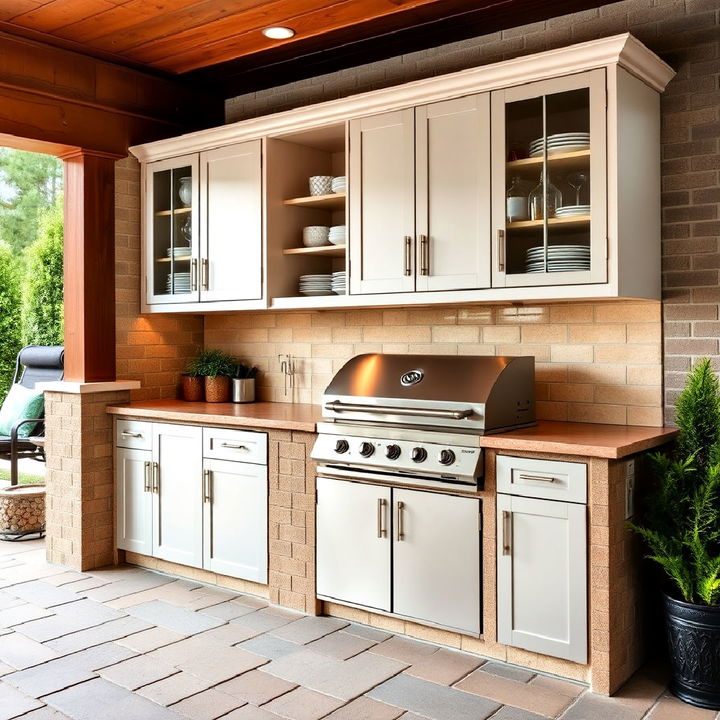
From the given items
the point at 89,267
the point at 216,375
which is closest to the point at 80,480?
the point at 216,375

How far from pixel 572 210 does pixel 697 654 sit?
168cm

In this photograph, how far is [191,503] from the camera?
163 inches

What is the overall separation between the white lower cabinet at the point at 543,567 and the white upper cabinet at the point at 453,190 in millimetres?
803

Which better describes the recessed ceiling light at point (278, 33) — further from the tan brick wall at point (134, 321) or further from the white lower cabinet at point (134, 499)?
the white lower cabinet at point (134, 499)

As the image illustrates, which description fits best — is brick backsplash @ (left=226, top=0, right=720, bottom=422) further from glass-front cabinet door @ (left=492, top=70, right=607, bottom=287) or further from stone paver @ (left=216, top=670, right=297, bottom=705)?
stone paver @ (left=216, top=670, right=297, bottom=705)

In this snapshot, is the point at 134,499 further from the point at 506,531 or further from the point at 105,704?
the point at 506,531

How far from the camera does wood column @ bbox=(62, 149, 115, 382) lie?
4.47 meters

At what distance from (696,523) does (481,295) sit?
4.00 feet

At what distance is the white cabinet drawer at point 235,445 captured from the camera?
3830mm

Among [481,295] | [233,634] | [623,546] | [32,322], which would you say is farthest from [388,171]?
[32,322]

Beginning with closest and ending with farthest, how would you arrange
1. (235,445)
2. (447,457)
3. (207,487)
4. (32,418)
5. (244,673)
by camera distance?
(244,673) → (447,457) → (235,445) → (207,487) → (32,418)

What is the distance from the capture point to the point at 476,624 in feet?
10.3

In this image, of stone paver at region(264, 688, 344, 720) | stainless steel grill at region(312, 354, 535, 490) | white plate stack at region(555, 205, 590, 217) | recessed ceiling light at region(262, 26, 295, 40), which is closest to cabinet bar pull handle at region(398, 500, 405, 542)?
stainless steel grill at region(312, 354, 535, 490)

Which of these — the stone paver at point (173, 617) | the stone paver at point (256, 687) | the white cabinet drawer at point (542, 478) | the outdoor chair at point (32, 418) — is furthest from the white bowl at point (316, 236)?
the outdoor chair at point (32, 418)
